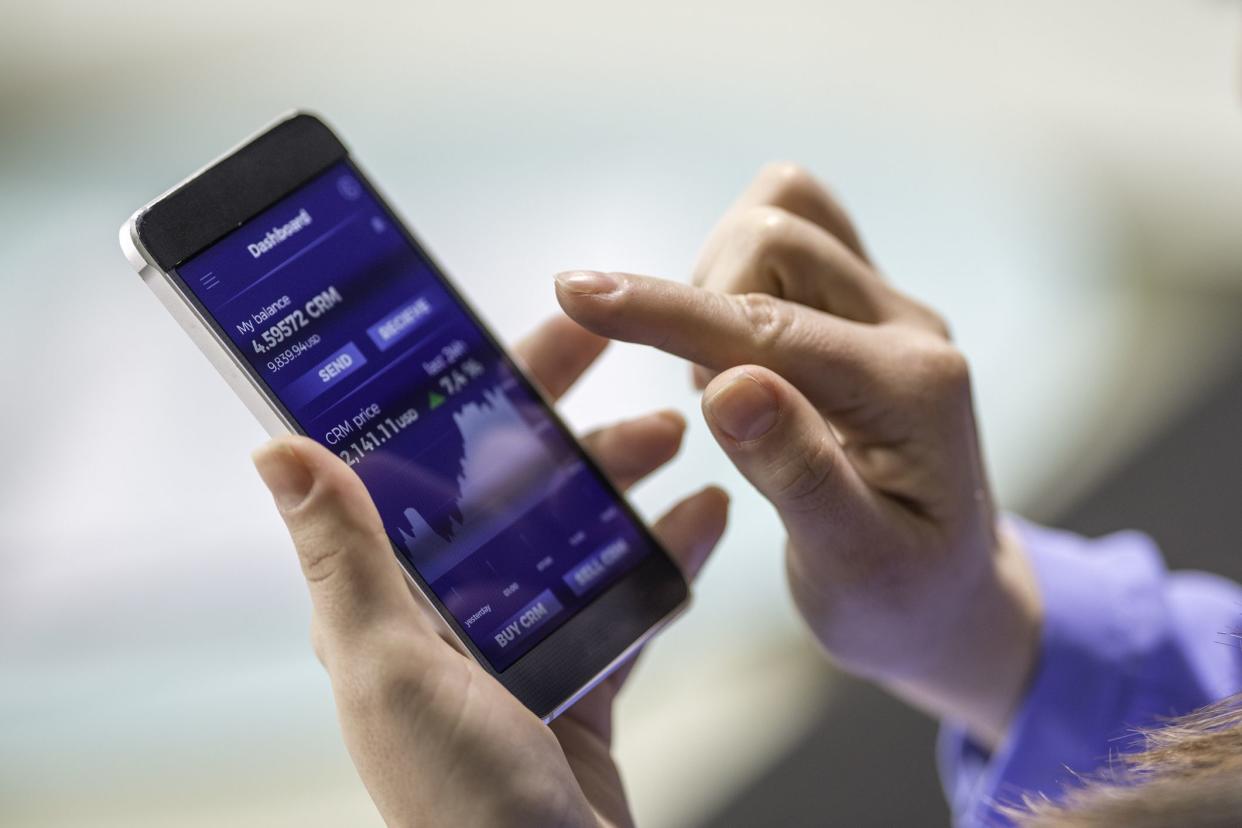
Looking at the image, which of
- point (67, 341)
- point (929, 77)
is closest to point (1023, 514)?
point (929, 77)

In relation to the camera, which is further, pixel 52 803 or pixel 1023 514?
pixel 1023 514

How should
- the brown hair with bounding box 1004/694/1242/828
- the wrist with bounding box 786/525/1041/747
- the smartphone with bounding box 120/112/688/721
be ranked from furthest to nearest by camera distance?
the wrist with bounding box 786/525/1041/747, the smartphone with bounding box 120/112/688/721, the brown hair with bounding box 1004/694/1242/828

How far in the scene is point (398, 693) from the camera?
0.53 m

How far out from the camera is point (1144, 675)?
2.87 ft

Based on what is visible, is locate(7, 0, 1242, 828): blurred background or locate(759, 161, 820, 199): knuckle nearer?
locate(759, 161, 820, 199): knuckle

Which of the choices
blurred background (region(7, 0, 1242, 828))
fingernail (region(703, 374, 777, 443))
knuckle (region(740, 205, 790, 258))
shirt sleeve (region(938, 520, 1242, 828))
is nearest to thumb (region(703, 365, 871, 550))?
fingernail (region(703, 374, 777, 443))

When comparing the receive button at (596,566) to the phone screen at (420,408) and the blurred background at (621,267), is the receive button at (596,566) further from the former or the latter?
the blurred background at (621,267)

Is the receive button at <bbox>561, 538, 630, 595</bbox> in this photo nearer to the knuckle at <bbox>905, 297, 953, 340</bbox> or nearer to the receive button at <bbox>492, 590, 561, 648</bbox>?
the receive button at <bbox>492, 590, 561, 648</bbox>

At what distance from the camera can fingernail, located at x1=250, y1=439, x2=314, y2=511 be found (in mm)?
519

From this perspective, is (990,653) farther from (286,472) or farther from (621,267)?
(621,267)

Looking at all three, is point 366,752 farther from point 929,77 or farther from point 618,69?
point 929,77

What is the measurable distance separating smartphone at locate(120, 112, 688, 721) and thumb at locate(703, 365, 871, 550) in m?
0.13

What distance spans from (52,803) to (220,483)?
0.42 m

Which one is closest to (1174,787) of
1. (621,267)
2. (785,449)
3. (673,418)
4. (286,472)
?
(785,449)
